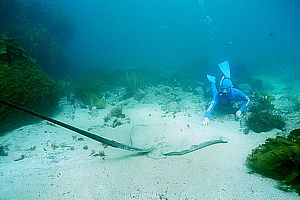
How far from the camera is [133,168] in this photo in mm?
6215

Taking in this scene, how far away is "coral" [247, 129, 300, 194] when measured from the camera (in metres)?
5.04

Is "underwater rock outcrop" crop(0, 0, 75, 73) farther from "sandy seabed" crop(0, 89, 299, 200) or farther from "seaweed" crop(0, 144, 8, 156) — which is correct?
"seaweed" crop(0, 144, 8, 156)

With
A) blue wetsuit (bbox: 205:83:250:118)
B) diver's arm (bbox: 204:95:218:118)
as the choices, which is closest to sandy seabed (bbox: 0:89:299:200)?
diver's arm (bbox: 204:95:218:118)

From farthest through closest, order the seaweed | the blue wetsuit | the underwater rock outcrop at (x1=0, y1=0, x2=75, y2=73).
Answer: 1. the underwater rock outcrop at (x1=0, y1=0, x2=75, y2=73)
2. the blue wetsuit
3. the seaweed

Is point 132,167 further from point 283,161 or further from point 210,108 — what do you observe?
point 210,108

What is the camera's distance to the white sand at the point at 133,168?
16.8 ft

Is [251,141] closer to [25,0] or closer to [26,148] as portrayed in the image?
[26,148]

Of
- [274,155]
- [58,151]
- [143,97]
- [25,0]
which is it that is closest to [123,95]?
[143,97]

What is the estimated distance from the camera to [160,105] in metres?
14.3

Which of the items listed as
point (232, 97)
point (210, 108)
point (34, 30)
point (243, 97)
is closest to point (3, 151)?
point (210, 108)

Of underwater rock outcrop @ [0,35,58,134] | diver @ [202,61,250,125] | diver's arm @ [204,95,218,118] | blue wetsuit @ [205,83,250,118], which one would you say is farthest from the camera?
blue wetsuit @ [205,83,250,118]

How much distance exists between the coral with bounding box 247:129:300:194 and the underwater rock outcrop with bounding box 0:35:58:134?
778cm

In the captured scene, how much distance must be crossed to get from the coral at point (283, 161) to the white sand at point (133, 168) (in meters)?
0.26

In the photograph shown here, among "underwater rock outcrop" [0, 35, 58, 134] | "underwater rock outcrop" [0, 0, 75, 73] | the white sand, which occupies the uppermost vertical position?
"underwater rock outcrop" [0, 0, 75, 73]
